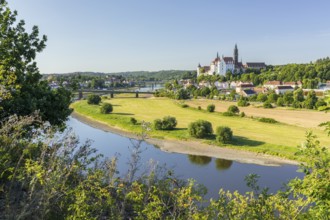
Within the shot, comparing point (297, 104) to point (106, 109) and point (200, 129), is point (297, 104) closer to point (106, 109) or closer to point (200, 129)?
point (200, 129)

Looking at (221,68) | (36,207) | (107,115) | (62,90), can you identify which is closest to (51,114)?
(62,90)

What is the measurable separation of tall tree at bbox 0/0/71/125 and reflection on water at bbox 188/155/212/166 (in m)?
24.6

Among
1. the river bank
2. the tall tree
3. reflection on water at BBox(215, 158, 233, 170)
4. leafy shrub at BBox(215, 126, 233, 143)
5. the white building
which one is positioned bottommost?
reflection on water at BBox(215, 158, 233, 170)

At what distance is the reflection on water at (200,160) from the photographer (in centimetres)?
3688

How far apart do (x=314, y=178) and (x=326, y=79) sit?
14909 centimetres

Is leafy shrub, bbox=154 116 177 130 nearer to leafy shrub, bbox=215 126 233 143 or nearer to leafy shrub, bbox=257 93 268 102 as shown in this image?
leafy shrub, bbox=215 126 233 143

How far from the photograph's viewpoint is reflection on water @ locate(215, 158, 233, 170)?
3520 cm

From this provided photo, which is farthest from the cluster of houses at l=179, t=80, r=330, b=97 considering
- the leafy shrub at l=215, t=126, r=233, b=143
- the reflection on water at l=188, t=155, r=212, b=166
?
the reflection on water at l=188, t=155, r=212, b=166

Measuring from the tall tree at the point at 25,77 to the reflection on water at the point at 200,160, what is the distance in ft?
80.6

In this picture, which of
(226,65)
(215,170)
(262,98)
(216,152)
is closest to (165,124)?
(216,152)

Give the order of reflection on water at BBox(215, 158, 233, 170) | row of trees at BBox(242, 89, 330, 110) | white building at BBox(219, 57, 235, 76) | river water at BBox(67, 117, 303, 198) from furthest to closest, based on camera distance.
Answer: white building at BBox(219, 57, 235, 76), row of trees at BBox(242, 89, 330, 110), reflection on water at BBox(215, 158, 233, 170), river water at BBox(67, 117, 303, 198)

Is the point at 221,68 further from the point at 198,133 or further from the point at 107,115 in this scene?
the point at 198,133

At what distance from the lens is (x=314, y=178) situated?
5.44 metres

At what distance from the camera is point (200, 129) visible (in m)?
47.4
